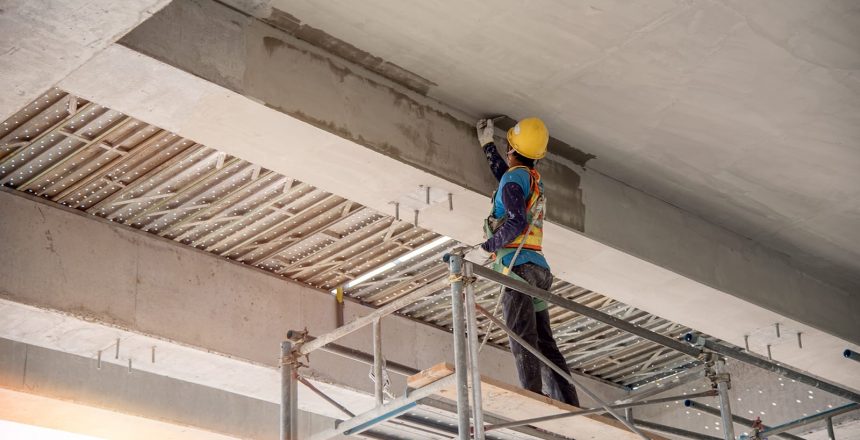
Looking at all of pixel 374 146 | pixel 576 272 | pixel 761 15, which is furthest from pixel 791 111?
pixel 374 146

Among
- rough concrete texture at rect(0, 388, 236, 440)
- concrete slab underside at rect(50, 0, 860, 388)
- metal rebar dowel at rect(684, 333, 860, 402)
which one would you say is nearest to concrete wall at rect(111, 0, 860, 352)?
concrete slab underside at rect(50, 0, 860, 388)

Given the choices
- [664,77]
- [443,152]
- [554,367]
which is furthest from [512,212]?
[664,77]

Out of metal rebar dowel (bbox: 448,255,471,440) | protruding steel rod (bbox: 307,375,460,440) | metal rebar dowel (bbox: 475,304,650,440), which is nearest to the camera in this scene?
metal rebar dowel (bbox: 448,255,471,440)

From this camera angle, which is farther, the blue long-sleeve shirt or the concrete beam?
the concrete beam

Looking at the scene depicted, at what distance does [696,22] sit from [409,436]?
3555 millimetres

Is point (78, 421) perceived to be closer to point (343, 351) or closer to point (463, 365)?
point (343, 351)

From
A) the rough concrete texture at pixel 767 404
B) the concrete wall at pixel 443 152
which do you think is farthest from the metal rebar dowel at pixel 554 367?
the rough concrete texture at pixel 767 404

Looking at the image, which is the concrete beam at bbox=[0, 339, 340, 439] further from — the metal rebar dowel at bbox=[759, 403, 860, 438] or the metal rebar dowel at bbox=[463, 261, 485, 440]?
the metal rebar dowel at bbox=[759, 403, 860, 438]

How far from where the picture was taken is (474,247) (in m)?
9.62

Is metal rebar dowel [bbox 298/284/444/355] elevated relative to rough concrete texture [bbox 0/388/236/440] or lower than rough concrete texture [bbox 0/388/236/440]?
lower

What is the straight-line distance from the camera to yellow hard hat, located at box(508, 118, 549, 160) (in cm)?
901

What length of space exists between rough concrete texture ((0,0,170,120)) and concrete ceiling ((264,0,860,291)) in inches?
53.3

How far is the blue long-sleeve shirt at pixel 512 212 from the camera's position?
866 cm

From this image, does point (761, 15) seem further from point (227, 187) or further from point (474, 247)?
point (227, 187)
